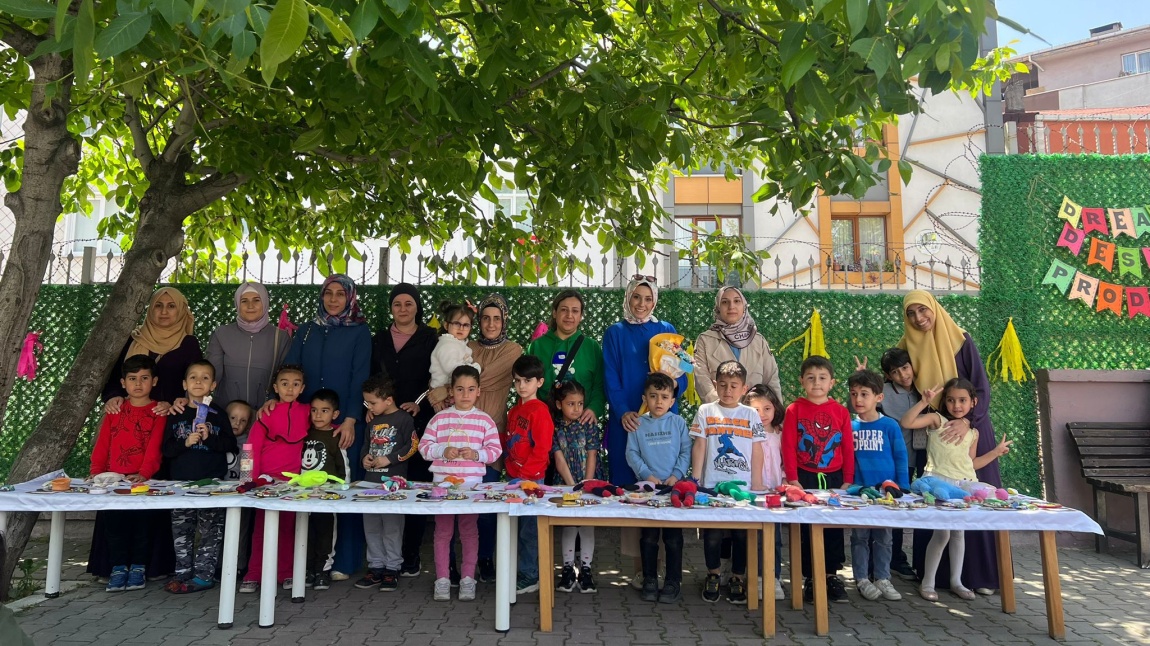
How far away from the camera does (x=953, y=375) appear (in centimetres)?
465

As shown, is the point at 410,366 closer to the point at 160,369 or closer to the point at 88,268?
the point at 160,369

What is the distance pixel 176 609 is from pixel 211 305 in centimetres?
249

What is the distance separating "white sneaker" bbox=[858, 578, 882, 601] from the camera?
170 inches

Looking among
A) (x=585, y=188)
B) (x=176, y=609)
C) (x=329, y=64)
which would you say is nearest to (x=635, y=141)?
(x=585, y=188)

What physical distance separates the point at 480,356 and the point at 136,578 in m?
2.36

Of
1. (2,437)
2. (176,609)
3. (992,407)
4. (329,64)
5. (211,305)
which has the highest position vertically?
(329,64)

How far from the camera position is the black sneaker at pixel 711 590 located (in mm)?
4254

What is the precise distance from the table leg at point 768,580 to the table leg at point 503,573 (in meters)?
1.24

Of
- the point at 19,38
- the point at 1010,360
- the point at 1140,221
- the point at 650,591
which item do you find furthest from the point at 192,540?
the point at 1140,221

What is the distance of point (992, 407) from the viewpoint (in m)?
5.76

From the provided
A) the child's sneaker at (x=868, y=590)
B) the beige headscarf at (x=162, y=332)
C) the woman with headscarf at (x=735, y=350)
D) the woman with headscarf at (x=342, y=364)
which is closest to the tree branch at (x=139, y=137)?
the beige headscarf at (x=162, y=332)

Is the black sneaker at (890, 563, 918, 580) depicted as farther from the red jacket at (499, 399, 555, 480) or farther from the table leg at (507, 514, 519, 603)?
the table leg at (507, 514, 519, 603)

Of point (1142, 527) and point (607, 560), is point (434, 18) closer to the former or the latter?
point (607, 560)

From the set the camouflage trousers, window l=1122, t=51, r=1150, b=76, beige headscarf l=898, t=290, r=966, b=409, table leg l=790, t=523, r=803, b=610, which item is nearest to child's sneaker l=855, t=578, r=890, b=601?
table leg l=790, t=523, r=803, b=610
